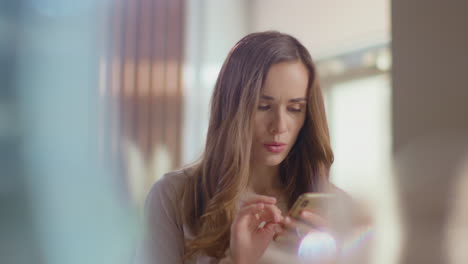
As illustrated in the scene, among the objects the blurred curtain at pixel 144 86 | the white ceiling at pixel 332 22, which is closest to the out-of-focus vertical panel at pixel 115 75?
the blurred curtain at pixel 144 86

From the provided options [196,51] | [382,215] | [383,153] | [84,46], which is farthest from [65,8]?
[382,215]

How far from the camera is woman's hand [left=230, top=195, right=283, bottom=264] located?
563 millimetres

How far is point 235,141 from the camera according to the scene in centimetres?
63

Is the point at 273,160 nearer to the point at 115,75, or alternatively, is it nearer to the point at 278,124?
the point at 278,124

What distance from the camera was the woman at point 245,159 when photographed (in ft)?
2.00

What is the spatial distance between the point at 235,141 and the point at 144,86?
3.06 feet

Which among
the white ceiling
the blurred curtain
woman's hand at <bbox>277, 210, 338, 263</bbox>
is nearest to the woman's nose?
woman's hand at <bbox>277, 210, 338, 263</bbox>

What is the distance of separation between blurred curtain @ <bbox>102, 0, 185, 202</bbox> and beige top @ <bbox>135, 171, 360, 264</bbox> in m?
0.81

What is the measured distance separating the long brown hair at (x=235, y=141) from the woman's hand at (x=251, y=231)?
47 mm

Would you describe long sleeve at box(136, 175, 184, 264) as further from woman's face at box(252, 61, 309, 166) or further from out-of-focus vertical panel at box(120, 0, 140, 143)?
out-of-focus vertical panel at box(120, 0, 140, 143)

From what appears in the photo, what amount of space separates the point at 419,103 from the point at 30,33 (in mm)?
1163

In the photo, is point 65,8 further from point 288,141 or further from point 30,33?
point 288,141

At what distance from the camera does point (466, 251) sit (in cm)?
57

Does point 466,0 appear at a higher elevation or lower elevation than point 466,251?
higher
